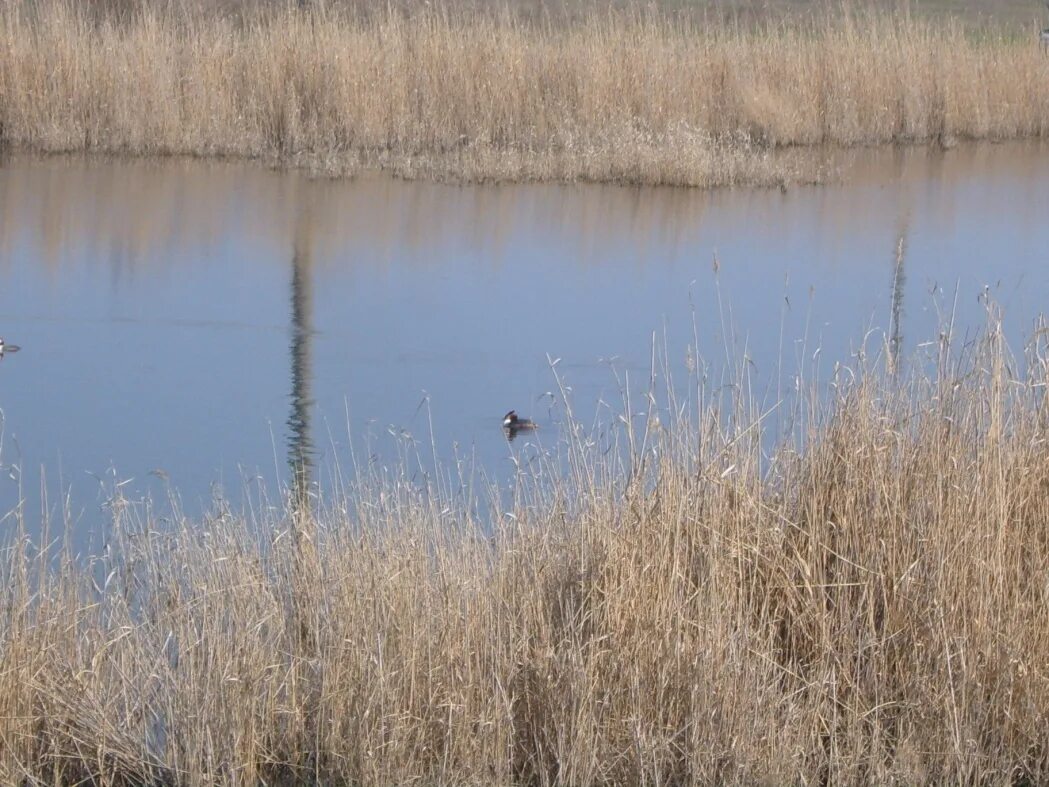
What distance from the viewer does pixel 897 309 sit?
21.1 feet

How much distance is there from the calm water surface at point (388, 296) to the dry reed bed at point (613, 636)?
0.78 m

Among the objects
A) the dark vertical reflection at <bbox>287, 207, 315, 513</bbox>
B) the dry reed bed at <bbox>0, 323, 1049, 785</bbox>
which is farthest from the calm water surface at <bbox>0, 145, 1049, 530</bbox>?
the dry reed bed at <bbox>0, 323, 1049, 785</bbox>

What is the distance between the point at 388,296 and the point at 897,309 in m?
4.42

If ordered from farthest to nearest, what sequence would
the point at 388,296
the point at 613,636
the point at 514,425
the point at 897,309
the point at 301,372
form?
1. the point at 388,296
2. the point at 301,372
3. the point at 514,425
4. the point at 897,309
5. the point at 613,636

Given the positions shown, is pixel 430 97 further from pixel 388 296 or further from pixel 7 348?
pixel 7 348

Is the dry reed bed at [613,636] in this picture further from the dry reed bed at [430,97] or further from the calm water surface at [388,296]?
the dry reed bed at [430,97]

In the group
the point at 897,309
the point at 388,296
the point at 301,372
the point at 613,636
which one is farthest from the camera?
the point at 388,296

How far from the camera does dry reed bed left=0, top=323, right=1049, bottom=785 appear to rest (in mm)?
4059

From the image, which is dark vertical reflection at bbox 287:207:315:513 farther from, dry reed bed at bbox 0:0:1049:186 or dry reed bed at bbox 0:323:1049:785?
dry reed bed at bbox 0:0:1049:186

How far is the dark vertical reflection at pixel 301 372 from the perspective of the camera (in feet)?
21.3

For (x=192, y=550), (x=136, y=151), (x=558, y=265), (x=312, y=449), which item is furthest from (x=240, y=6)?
(x=192, y=550)

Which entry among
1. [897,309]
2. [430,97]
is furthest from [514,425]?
[430,97]

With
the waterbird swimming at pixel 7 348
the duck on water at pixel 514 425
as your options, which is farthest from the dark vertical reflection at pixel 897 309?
the waterbird swimming at pixel 7 348

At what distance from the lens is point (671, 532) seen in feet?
14.5
